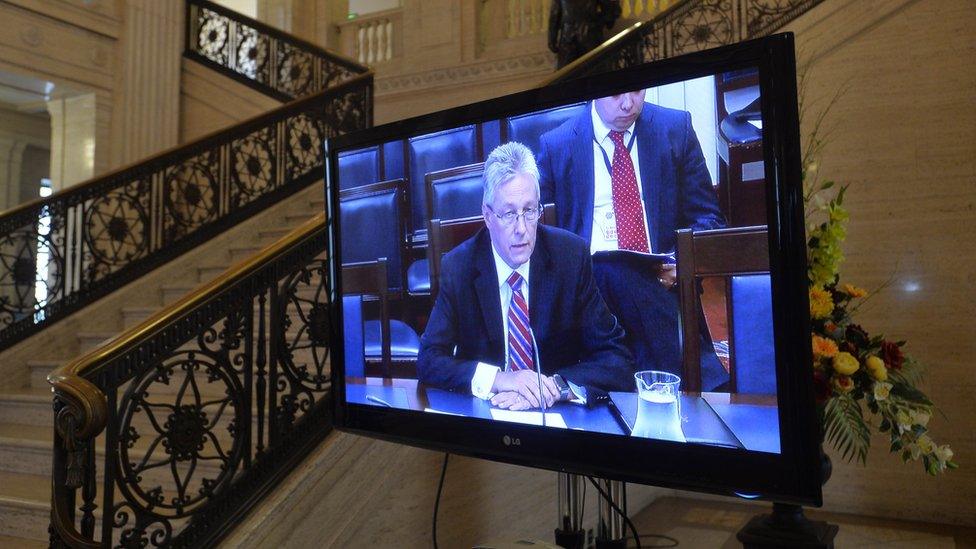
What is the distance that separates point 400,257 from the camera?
2107mm

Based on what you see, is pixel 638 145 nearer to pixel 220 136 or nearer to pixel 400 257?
pixel 400 257

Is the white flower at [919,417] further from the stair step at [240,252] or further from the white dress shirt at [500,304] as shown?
the stair step at [240,252]

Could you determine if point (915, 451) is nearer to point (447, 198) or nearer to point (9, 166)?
point (447, 198)

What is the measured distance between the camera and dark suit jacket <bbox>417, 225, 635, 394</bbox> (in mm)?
1661

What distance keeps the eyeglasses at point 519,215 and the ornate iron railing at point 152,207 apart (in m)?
3.90

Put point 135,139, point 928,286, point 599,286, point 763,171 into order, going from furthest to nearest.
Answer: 1. point 135,139
2. point 928,286
3. point 599,286
4. point 763,171

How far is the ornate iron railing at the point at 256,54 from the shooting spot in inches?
301

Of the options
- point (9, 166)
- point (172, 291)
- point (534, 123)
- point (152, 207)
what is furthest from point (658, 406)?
point (9, 166)

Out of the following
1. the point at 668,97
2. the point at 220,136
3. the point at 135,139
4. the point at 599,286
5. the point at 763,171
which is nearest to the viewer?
the point at 763,171

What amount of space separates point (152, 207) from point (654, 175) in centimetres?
508

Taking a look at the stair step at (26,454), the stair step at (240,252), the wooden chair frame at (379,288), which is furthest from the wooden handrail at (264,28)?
the wooden chair frame at (379,288)

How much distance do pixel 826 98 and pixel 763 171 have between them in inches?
160

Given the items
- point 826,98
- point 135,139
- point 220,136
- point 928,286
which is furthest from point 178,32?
point 928,286

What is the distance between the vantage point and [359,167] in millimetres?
2240
